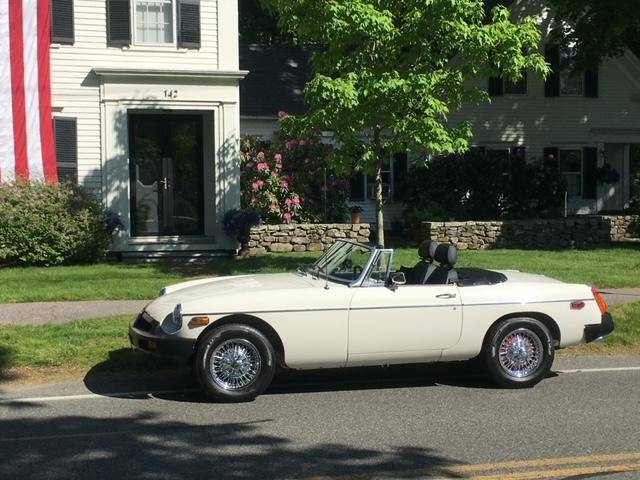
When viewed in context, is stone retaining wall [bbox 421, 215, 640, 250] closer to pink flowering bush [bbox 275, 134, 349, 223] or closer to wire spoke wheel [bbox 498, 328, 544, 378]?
pink flowering bush [bbox 275, 134, 349, 223]

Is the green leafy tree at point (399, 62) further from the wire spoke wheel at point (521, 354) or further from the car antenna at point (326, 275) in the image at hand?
the wire spoke wheel at point (521, 354)

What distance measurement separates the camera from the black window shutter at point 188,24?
56.1ft

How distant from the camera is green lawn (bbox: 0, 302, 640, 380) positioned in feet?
27.3

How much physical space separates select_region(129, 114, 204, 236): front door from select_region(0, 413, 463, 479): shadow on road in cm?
1193

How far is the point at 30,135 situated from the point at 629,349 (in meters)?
11.5

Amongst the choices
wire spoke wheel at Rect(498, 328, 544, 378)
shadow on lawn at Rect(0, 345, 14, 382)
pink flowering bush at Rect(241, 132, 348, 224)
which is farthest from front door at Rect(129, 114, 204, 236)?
wire spoke wheel at Rect(498, 328, 544, 378)

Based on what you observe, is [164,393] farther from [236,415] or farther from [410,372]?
[410,372]

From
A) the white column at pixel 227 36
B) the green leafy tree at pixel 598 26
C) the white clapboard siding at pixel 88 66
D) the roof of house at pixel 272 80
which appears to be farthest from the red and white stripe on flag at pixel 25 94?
the green leafy tree at pixel 598 26

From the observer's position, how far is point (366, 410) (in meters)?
6.82

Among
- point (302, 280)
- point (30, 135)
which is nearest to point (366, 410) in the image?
point (302, 280)

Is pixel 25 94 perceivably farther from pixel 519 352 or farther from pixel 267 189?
pixel 519 352

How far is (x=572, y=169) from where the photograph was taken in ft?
85.5

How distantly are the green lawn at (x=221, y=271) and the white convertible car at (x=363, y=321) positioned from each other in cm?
432

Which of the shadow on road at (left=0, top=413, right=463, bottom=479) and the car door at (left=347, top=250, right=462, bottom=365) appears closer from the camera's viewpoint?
the shadow on road at (left=0, top=413, right=463, bottom=479)
